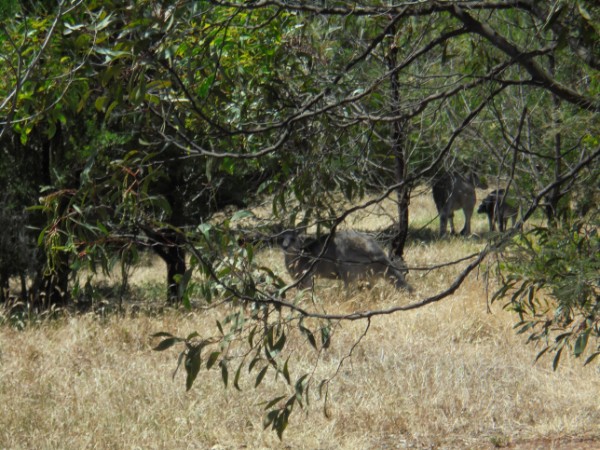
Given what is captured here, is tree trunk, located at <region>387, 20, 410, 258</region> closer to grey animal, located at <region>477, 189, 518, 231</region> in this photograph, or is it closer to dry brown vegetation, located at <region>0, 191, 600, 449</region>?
grey animal, located at <region>477, 189, 518, 231</region>

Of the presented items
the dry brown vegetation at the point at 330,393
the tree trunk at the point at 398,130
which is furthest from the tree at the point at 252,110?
the dry brown vegetation at the point at 330,393

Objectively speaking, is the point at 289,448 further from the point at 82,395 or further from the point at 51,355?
the point at 51,355

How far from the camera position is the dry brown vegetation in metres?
6.07

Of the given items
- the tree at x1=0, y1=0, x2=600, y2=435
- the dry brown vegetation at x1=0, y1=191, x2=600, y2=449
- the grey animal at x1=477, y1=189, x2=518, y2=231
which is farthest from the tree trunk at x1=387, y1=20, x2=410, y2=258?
the dry brown vegetation at x1=0, y1=191, x2=600, y2=449

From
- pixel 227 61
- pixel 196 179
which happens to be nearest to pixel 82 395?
pixel 227 61

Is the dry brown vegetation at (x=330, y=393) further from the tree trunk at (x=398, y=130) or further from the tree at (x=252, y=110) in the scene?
the tree at (x=252, y=110)

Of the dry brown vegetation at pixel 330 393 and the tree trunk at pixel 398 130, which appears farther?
the dry brown vegetation at pixel 330 393

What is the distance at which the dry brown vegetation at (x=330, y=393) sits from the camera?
239 inches

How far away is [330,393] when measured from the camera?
689 cm

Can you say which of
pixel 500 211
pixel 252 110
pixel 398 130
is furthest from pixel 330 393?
pixel 252 110

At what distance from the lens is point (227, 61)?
5590mm

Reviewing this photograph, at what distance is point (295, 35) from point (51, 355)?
4.02m

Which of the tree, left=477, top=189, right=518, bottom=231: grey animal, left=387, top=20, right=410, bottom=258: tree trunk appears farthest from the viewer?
left=387, top=20, right=410, bottom=258: tree trunk

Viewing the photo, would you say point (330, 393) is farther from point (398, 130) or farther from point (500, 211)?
point (500, 211)
